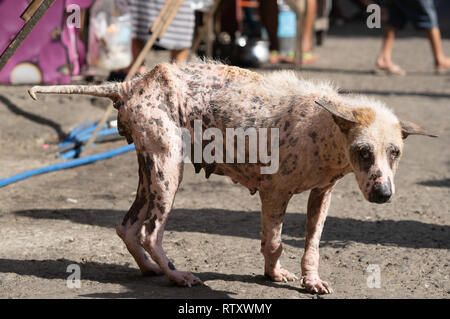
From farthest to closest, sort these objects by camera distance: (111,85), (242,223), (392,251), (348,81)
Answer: (348,81) < (242,223) < (392,251) < (111,85)

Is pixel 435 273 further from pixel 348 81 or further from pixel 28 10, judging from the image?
pixel 348 81

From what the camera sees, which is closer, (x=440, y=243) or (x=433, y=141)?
(x=440, y=243)

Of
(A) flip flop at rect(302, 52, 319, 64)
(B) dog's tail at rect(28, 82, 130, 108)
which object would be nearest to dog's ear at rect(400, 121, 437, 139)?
(B) dog's tail at rect(28, 82, 130, 108)

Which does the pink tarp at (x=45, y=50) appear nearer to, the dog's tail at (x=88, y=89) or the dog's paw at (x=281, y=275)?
the dog's tail at (x=88, y=89)

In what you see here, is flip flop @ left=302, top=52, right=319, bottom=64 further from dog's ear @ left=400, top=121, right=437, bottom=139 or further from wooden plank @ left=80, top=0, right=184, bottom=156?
dog's ear @ left=400, top=121, right=437, bottom=139

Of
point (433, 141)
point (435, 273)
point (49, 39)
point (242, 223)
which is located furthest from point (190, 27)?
point (435, 273)

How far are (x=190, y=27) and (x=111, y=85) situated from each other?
13.9 ft

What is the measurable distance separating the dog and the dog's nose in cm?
29

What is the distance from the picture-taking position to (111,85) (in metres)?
4.31

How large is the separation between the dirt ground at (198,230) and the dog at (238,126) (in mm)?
259

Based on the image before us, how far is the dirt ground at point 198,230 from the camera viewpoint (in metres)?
4.26

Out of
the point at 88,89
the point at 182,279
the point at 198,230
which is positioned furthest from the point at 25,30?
the point at 198,230

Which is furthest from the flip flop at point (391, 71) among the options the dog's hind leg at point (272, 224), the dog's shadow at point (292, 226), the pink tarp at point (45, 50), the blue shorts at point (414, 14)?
the dog's hind leg at point (272, 224)

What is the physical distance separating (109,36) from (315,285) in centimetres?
615
